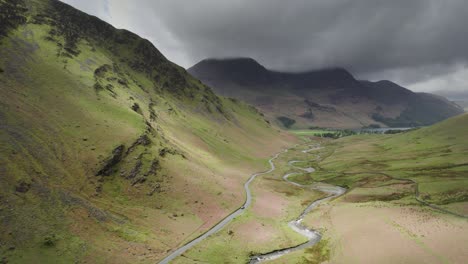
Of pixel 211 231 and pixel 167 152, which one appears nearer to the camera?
pixel 211 231

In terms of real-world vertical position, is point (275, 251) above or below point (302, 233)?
below

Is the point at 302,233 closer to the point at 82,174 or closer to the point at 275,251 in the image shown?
the point at 275,251

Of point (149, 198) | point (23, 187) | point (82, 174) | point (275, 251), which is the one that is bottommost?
point (23, 187)

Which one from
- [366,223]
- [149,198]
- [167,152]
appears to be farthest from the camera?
[167,152]

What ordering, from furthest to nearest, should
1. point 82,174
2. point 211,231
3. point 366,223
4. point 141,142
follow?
point 141,142, point 211,231, point 82,174, point 366,223

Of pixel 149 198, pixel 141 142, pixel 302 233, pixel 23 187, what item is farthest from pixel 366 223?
pixel 23 187

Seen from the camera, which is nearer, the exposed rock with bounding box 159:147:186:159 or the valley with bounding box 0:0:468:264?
the valley with bounding box 0:0:468:264

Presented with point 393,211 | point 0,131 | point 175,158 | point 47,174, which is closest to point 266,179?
point 175,158

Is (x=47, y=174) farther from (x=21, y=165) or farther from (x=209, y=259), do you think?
(x=209, y=259)

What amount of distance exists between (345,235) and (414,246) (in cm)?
1695

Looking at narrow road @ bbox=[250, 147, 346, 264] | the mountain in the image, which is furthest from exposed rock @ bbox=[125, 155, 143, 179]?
narrow road @ bbox=[250, 147, 346, 264]

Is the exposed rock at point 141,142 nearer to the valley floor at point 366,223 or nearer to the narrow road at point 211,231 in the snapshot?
the narrow road at point 211,231

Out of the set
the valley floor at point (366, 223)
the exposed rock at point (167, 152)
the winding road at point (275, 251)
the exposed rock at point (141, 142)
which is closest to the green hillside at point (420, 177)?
the valley floor at point (366, 223)

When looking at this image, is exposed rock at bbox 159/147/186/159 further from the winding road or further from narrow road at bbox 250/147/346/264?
narrow road at bbox 250/147/346/264
